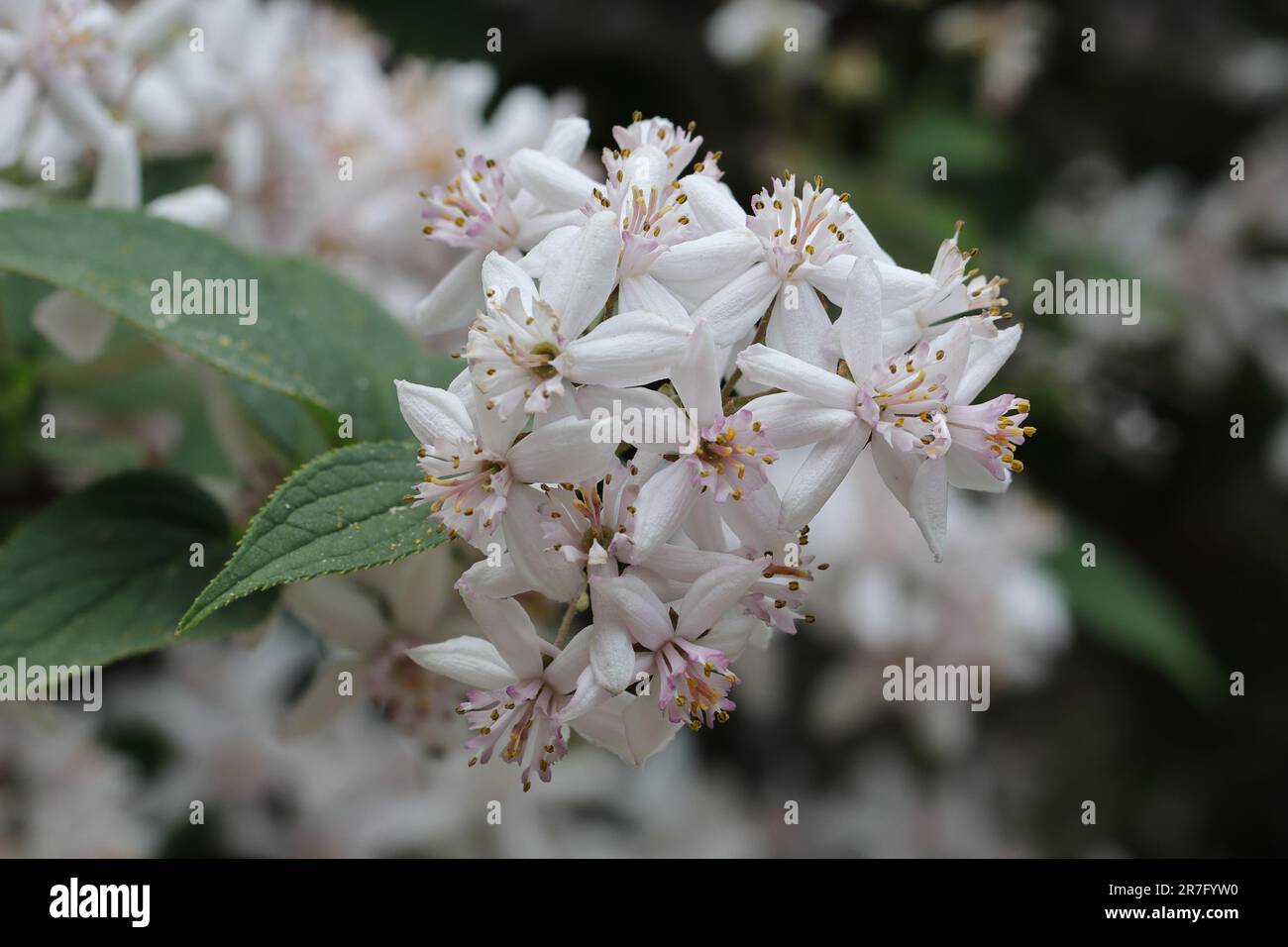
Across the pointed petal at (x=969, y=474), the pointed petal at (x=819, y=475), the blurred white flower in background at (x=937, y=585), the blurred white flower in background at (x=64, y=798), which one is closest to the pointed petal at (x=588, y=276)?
the pointed petal at (x=819, y=475)

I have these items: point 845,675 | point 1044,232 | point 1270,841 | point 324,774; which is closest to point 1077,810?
point 1270,841

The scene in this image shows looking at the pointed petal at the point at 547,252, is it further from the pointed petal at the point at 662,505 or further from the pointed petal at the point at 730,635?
the pointed petal at the point at 730,635

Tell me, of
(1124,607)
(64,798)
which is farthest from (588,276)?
(1124,607)

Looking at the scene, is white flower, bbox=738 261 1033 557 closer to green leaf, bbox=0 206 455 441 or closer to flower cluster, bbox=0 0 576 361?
green leaf, bbox=0 206 455 441

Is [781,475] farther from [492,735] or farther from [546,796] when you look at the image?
[492,735]

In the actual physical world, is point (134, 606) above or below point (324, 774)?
above

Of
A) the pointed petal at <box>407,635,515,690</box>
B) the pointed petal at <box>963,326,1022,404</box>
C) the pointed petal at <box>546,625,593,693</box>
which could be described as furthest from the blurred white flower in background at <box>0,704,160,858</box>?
the pointed petal at <box>963,326,1022,404</box>
